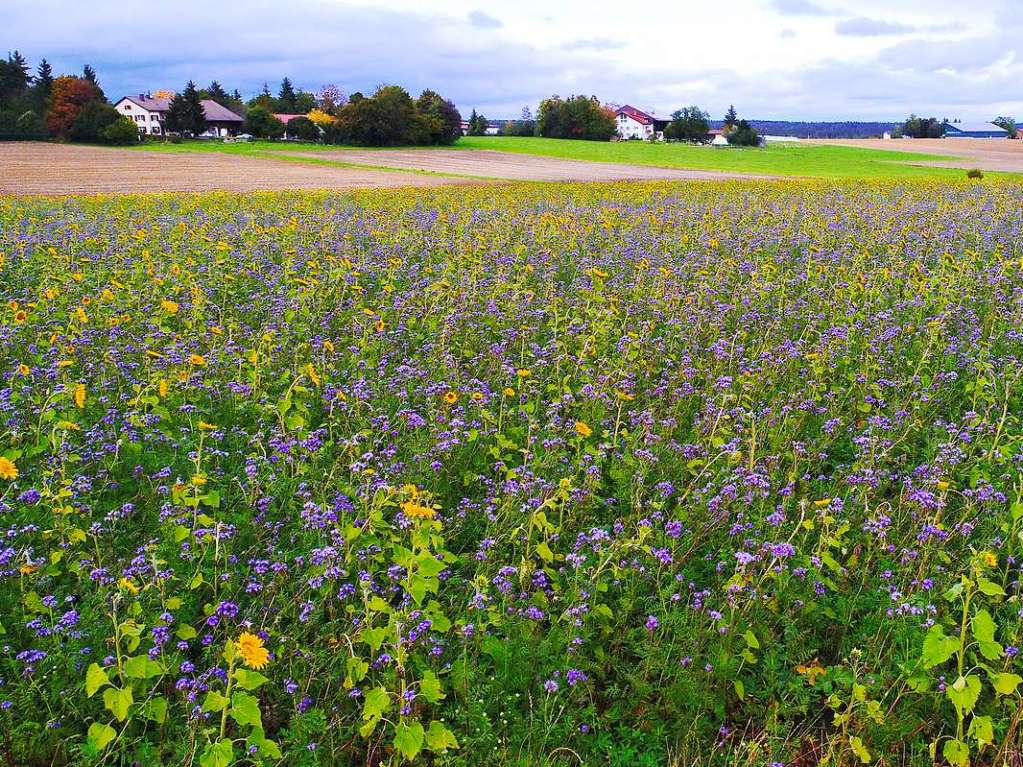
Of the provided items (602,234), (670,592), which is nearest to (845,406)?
(670,592)

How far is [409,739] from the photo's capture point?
2510mm

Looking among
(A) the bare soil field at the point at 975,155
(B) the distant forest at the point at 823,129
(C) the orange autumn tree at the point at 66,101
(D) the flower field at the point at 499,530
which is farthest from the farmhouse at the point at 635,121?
(D) the flower field at the point at 499,530

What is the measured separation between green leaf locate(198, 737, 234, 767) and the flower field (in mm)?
10

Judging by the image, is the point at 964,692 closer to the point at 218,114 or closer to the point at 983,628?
the point at 983,628

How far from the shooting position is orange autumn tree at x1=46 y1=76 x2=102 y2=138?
64500mm

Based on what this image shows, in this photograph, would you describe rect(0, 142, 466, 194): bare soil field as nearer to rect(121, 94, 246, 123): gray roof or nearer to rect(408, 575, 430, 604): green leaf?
rect(408, 575, 430, 604): green leaf

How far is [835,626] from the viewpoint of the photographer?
3586 millimetres

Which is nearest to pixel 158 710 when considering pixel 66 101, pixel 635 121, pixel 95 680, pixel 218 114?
pixel 95 680

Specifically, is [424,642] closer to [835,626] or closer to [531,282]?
[835,626]

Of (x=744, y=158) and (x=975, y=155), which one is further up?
(x=975, y=155)

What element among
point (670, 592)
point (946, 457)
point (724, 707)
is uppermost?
point (946, 457)

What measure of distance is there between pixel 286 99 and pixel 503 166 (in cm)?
6995

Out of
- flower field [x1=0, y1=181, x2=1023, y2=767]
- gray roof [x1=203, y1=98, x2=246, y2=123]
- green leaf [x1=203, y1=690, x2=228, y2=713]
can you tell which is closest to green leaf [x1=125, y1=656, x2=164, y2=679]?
flower field [x1=0, y1=181, x2=1023, y2=767]

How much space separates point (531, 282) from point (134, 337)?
4675 millimetres
